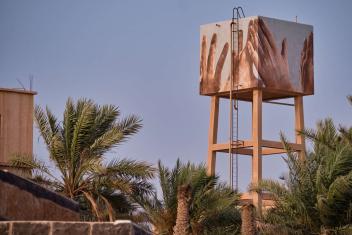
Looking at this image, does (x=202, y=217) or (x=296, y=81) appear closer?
(x=202, y=217)

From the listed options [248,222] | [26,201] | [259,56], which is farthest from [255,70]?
[26,201]

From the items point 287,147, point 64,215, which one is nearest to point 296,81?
point 287,147

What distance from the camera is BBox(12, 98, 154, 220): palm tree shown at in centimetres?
2816

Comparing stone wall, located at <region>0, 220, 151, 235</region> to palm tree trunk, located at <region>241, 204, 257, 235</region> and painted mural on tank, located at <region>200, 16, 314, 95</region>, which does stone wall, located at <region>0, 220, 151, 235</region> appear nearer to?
palm tree trunk, located at <region>241, 204, 257, 235</region>

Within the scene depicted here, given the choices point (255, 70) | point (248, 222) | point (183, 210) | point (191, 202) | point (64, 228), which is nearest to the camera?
point (64, 228)

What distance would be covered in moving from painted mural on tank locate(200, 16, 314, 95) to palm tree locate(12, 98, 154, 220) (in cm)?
1906

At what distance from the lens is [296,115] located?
155 ft

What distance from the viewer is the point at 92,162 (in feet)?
91.5

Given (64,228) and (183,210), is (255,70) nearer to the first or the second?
(183,210)

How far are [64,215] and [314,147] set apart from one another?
19730 millimetres

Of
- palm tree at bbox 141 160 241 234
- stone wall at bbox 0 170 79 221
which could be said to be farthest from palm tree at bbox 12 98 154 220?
stone wall at bbox 0 170 79 221

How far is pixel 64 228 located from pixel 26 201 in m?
1.69

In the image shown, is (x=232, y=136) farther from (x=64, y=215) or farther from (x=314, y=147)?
(x=64, y=215)

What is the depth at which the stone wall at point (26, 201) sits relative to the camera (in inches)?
407
